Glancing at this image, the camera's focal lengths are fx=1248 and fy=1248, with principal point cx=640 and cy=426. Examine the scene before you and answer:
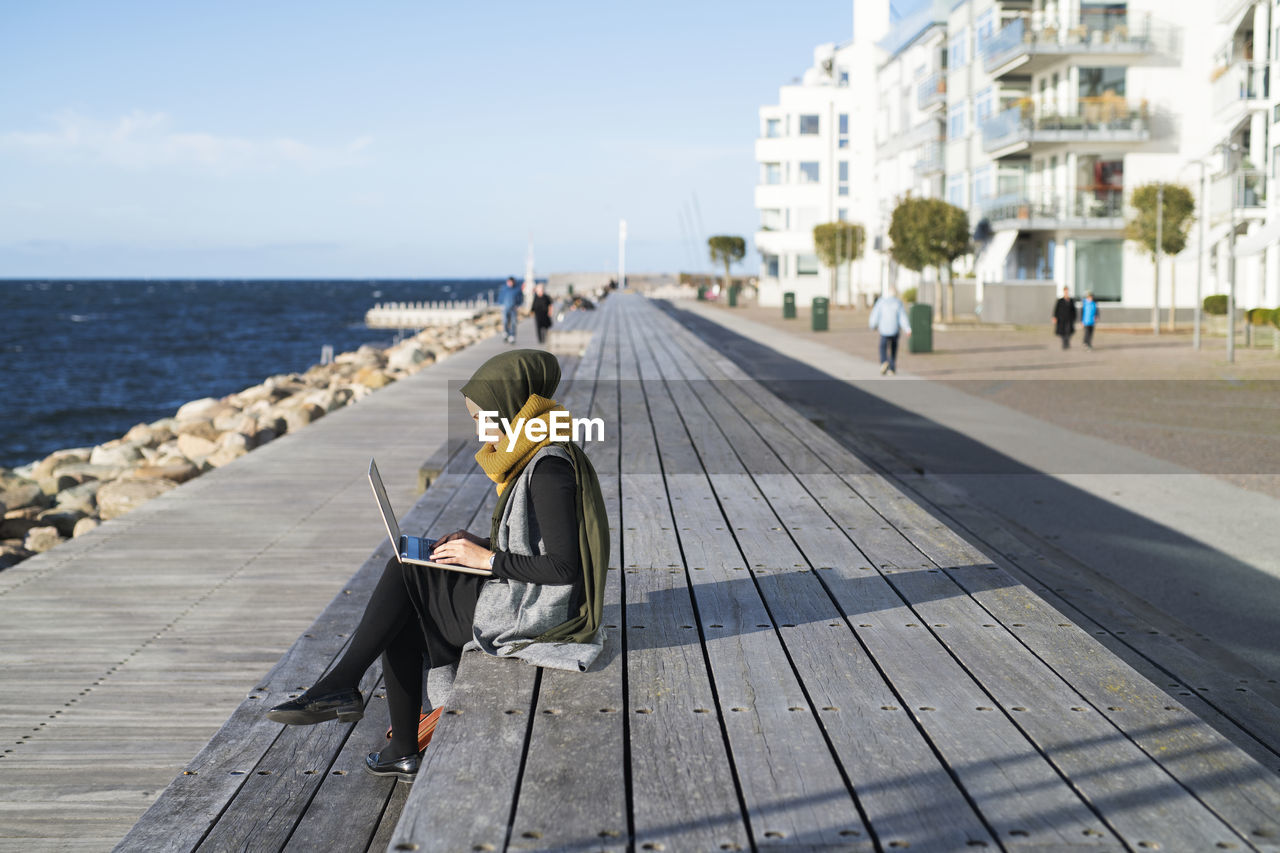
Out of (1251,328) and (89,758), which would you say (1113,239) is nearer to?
(1251,328)

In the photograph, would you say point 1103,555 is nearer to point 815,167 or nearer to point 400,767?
point 400,767

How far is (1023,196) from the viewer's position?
42.8 metres

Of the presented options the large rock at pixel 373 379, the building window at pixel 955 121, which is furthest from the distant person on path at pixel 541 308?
the building window at pixel 955 121

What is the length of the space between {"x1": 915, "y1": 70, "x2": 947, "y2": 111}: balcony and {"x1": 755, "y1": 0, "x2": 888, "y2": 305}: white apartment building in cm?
1574

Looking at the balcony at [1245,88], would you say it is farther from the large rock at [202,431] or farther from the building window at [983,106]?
the large rock at [202,431]

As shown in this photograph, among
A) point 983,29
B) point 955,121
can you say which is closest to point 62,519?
point 983,29

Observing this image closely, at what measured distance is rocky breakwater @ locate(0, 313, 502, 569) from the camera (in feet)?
40.1

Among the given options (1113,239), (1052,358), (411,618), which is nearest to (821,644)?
(411,618)

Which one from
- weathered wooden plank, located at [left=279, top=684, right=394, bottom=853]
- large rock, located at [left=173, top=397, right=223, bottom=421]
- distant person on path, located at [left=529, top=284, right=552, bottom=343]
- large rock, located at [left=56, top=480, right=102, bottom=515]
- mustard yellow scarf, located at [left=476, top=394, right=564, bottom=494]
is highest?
distant person on path, located at [left=529, top=284, right=552, bottom=343]

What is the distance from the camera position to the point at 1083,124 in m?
40.7

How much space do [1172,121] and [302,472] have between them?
3686cm

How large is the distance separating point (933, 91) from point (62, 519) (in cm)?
4839

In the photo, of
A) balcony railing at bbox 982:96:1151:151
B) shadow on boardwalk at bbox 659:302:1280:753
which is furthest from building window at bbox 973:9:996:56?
shadow on boardwalk at bbox 659:302:1280:753

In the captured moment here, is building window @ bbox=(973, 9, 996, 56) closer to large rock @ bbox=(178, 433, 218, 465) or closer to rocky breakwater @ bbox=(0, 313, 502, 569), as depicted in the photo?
rocky breakwater @ bbox=(0, 313, 502, 569)
